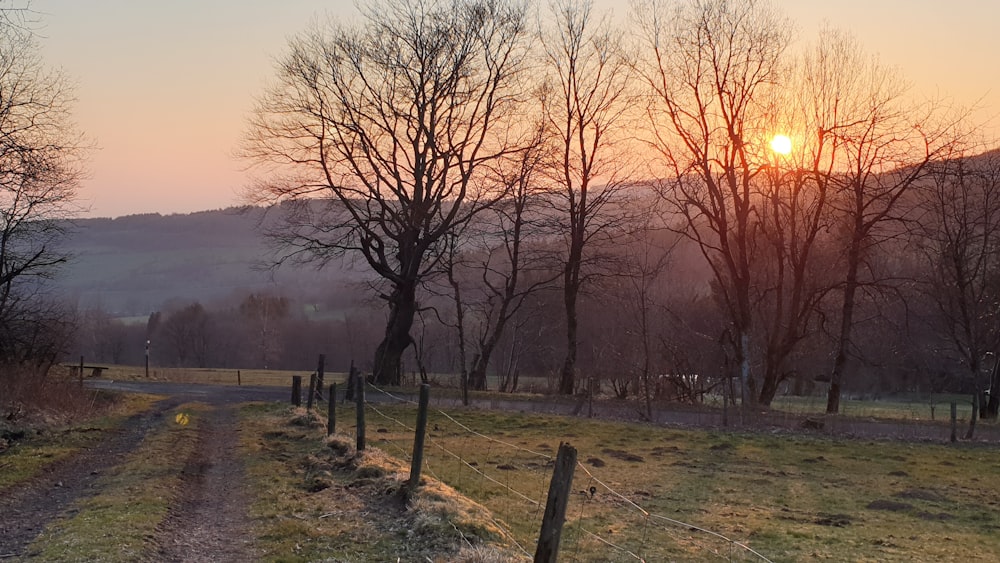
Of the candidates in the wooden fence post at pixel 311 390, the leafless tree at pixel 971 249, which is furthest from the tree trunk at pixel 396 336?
the leafless tree at pixel 971 249

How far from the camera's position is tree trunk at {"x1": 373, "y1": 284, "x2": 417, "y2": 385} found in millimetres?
34094

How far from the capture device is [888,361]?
52156 millimetres

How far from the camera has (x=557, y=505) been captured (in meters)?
5.85

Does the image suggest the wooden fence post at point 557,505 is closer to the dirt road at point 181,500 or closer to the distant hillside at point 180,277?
the dirt road at point 181,500

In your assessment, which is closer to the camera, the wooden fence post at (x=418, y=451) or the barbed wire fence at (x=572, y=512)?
the barbed wire fence at (x=572, y=512)

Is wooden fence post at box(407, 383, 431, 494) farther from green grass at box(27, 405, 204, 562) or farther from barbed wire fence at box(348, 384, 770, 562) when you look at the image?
green grass at box(27, 405, 204, 562)

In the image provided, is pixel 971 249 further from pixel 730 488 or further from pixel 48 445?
pixel 48 445

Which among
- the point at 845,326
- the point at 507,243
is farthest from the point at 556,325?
the point at 845,326

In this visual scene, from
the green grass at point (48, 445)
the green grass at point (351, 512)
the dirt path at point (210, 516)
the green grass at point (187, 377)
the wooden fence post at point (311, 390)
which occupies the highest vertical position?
the wooden fence post at point (311, 390)

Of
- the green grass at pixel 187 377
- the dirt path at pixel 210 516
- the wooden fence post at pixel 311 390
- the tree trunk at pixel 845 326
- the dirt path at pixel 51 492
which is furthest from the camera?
the green grass at pixel 187 377

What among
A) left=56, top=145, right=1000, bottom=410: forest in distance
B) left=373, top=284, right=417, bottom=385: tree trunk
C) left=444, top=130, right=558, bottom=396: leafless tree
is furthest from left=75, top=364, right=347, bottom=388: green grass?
left=444, top=130, right=558, bottom=396: leafless tree

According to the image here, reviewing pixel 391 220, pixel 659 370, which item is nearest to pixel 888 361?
pixel 659 370

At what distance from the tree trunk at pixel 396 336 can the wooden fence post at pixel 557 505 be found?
2843cm

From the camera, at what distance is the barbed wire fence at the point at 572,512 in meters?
9.04
